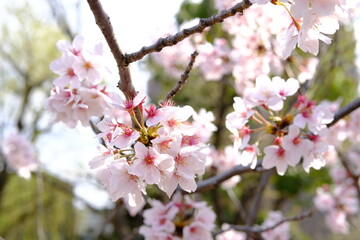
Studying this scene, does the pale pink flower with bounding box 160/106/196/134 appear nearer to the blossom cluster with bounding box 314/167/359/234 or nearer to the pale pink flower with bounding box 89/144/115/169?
the pale pink flower with bounding box 89/144/115/169

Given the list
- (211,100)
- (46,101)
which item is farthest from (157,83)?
(46,101)

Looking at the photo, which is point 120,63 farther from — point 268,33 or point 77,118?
point 268,33

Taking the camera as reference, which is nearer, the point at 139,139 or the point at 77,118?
the point at 139,139

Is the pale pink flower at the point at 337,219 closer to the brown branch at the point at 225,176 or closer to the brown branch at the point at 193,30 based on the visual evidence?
Answer: the brown branch at the point at 225,176

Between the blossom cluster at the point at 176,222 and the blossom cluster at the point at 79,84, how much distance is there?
355 millimetres

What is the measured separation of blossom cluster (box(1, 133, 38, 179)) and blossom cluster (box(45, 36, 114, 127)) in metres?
1.43

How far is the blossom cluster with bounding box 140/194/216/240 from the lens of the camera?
112 centimetres

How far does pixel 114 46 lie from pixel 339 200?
2.49 m

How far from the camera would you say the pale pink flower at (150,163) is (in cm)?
73

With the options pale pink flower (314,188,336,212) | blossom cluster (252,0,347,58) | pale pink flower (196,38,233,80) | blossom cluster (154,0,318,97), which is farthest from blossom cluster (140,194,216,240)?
pale pink flower (314,188,336,212)

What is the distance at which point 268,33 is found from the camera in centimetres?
217

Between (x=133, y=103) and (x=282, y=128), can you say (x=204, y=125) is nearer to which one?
(x=282, y=128)

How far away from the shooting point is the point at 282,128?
105 cm

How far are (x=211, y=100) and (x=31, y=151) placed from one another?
359 centimetres
